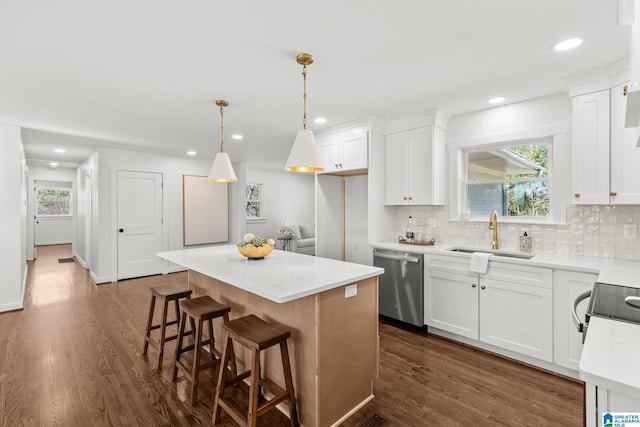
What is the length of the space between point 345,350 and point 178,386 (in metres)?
1.36

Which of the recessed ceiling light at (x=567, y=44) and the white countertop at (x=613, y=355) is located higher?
the recessed ceiling light at (x=567, y=44)

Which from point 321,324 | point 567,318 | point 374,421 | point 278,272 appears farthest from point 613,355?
point 567,318

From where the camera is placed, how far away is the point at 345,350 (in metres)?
1.99

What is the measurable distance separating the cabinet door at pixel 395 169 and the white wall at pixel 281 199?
195 inches

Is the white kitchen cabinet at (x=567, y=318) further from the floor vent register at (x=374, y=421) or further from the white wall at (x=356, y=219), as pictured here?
the white wall at (x=356, y=219)

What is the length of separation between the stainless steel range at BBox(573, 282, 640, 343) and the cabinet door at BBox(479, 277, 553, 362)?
0.81 metres

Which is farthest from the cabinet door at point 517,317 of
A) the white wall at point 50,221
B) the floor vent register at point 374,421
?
the white wall at point 50,221

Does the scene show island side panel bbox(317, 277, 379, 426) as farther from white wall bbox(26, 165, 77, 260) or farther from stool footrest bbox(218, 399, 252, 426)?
white wall bbox(26, 165, 77, 260)

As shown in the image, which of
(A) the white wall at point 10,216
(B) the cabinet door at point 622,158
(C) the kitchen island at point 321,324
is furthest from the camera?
(A) the white wall at point 10,216

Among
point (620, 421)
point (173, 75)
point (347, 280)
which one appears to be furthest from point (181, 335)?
point (620, 421)

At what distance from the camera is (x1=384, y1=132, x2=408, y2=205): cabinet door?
3717 millimetres

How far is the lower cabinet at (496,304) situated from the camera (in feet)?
8.34

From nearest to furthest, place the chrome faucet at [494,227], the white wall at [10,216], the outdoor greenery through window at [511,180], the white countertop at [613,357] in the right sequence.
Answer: the white countertop at [613,357] < the outdoor greenery through window at [511,180] < the chrome faucet at [494,227] < the white wall at [10,216]

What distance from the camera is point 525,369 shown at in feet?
8.48
